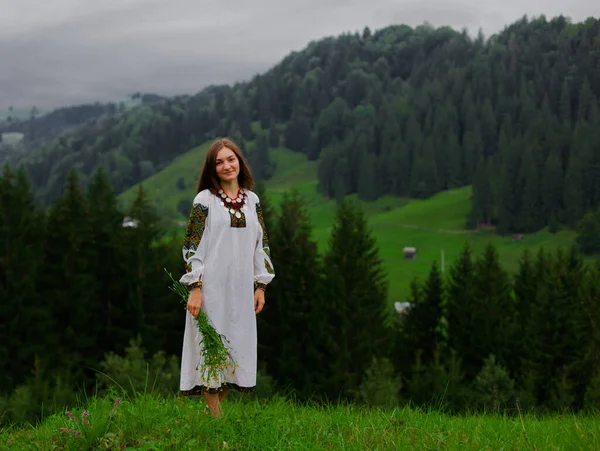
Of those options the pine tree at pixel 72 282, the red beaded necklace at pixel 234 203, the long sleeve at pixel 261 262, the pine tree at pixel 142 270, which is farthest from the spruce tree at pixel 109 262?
the red beaded necklace at pixel 234 203

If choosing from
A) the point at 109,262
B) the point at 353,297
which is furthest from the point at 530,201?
the point at 109,262

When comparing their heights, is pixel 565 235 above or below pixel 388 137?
below

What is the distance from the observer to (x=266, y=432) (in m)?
6.45

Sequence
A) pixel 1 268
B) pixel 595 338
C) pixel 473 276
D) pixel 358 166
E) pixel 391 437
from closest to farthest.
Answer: pixel 391 437 → pixel 1 268 → pixel 595 338 → pixel 473 276 → pixel 358 166

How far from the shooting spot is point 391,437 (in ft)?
21.4

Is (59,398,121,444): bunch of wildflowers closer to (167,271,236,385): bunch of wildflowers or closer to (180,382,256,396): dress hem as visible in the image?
(167,271,236,385): bunch of wildflowers

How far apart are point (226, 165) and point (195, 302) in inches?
63.0

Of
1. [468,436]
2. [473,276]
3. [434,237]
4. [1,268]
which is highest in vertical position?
[468,436]

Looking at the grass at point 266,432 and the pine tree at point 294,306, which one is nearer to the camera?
the grass at point 266,432

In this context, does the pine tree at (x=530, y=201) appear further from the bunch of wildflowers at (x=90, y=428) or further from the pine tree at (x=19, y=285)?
the bunch of wildflowers at (x=90, y=428)

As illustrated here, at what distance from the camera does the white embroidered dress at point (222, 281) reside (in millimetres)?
7629

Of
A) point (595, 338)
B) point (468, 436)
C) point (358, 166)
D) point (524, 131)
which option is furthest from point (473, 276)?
point (524, 131)

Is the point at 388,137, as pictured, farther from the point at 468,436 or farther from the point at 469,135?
the point at 468,436

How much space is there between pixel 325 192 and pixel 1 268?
154424mm
